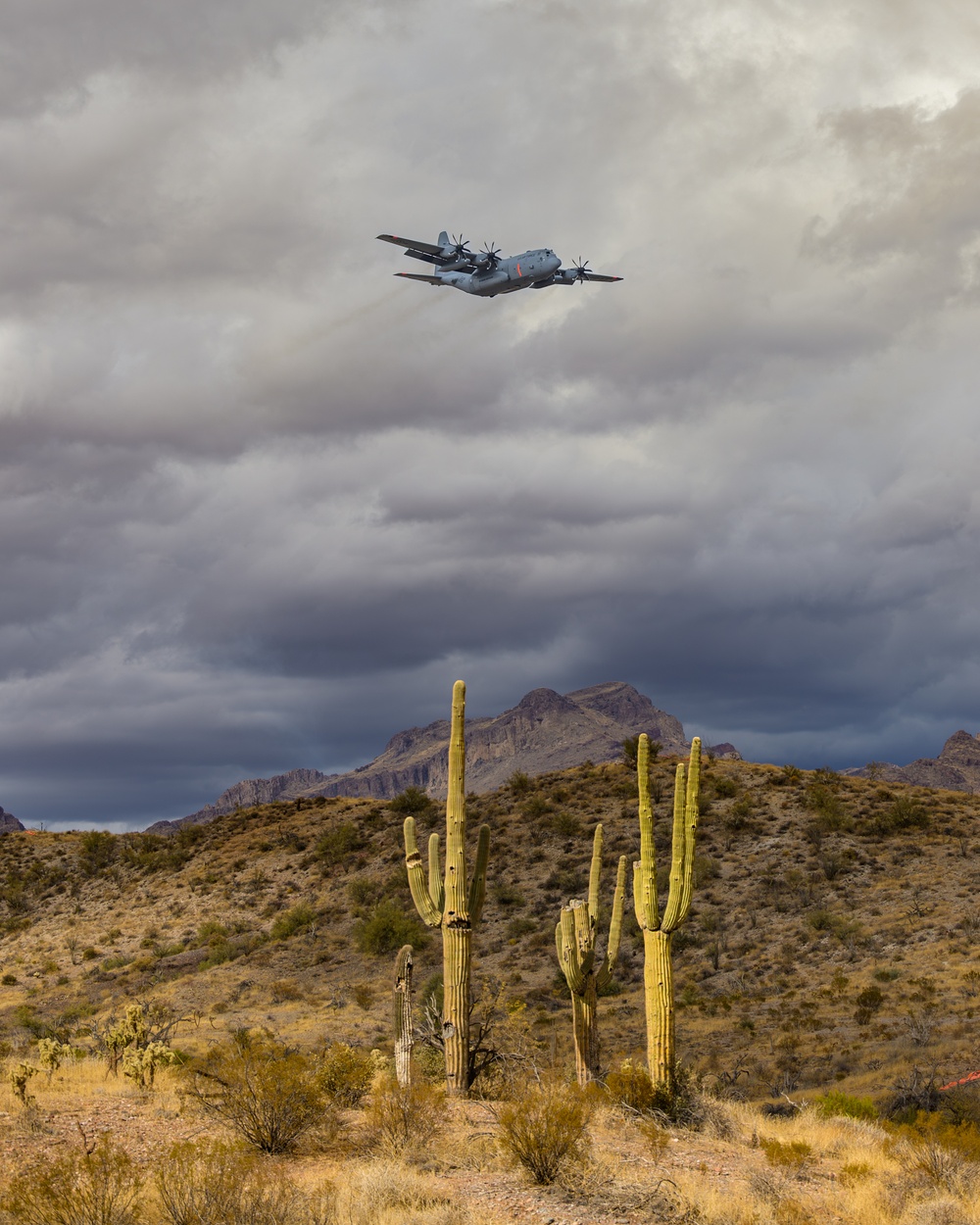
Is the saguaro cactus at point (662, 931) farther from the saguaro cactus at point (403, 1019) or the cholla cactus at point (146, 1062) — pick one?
the cholla cactus at point (146, 1062)

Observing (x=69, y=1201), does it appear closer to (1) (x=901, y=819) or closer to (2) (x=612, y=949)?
(2) (x=612, y=949)

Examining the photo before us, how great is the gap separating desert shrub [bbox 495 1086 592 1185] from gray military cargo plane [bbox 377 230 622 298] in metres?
50.3

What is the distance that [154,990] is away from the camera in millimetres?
43875

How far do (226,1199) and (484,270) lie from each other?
54134 mm

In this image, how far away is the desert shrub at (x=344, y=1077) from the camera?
18031 millimetres

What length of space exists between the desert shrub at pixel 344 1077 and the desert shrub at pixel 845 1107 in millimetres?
8725

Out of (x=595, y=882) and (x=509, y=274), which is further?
(x=509, y=274)

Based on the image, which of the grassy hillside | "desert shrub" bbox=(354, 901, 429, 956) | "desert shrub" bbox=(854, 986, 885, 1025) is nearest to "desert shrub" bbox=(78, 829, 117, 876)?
the grassy hillside

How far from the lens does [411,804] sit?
6375 cm

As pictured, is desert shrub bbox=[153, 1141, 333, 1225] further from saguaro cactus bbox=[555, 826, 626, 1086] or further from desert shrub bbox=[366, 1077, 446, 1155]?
saguaro cactus bbox=[555, 826, 626, 1086]

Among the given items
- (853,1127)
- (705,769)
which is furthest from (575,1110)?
(705,769)

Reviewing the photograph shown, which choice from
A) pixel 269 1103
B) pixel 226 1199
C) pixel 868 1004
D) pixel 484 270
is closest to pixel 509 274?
pixel 484 270

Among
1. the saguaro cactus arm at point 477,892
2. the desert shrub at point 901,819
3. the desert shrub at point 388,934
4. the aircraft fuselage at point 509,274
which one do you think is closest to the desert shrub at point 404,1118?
the saguaro cactus arm at point 477,892

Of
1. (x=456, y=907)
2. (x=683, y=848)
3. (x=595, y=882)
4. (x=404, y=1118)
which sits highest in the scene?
(x=683, y=848)
